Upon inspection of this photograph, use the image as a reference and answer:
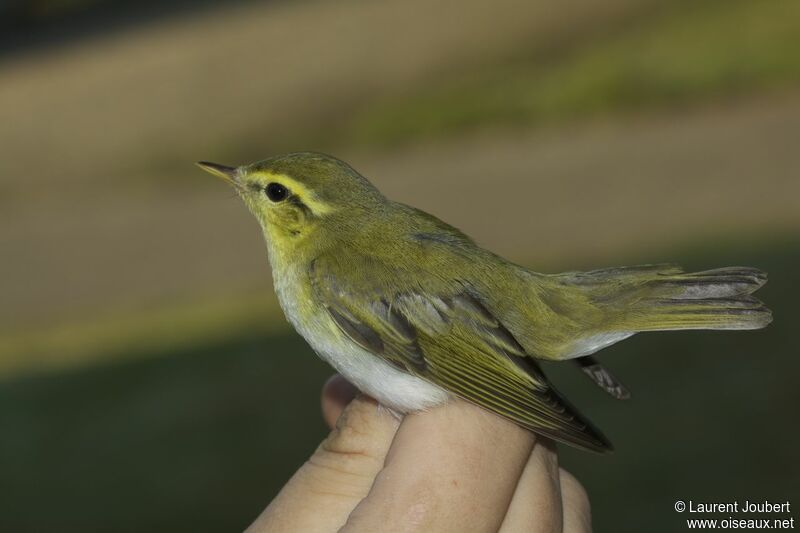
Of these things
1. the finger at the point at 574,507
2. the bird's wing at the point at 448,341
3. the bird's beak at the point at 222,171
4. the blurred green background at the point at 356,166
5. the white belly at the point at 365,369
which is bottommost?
the finger at the point at 574,507

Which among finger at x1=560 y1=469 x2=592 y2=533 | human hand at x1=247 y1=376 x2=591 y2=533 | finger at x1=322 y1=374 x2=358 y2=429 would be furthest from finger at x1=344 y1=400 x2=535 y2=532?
finger at x1=322 y1=374 x2=358 y2=429

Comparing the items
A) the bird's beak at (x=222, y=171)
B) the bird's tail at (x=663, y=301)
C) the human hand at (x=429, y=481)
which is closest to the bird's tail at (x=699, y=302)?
the bird's tail at (x=663, y=301)

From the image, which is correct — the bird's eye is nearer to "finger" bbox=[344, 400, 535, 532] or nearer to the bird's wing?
the bird's wing

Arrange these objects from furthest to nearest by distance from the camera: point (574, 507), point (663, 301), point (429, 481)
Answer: point (663, 301) → point (574, 507) → point (429, 481)

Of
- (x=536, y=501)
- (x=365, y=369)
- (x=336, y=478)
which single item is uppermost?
(x=365, y=369)

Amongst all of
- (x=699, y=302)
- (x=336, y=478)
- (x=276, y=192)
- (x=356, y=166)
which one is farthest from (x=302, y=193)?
(x=356, y=166)

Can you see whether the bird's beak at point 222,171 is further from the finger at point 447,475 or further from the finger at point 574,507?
the finger at point 574,507

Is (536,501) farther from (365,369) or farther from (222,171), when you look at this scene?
(222,171)
